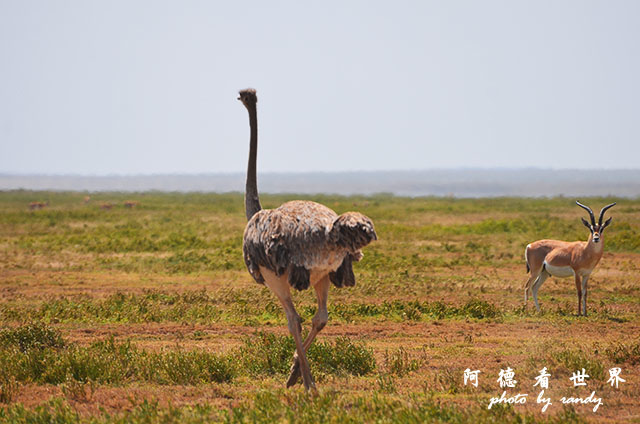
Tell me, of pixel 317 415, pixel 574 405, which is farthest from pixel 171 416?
pixel 574 405

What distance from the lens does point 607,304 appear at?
1463 cm

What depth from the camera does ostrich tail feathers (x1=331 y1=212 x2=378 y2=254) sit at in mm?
6996

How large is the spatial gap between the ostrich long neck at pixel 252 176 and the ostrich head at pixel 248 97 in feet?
0.09

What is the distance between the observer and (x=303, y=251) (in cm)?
741

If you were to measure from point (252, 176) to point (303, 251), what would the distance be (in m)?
1.74

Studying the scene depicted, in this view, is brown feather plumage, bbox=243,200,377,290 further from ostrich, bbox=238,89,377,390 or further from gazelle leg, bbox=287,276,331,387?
gazelle leg, bbox=287,276,331,387

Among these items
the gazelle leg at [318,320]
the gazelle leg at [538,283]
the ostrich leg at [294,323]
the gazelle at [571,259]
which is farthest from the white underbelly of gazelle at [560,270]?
the ostrich leg at [294,323]

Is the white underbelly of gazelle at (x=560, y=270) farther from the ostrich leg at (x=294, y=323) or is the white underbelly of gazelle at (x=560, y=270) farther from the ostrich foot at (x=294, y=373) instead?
the ostrich leg at (x=294, y=323)

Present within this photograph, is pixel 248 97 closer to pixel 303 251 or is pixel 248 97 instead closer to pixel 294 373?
pixel 303 251

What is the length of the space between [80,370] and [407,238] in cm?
2095

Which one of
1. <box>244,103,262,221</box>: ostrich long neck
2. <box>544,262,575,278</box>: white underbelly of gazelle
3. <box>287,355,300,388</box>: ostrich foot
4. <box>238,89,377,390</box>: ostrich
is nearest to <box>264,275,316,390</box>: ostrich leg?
<box>238,89,377,390</box>: ostrich

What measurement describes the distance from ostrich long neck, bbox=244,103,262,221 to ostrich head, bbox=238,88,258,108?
0.03 meters

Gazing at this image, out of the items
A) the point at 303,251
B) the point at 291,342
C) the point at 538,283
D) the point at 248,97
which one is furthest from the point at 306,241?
the point at 538,283

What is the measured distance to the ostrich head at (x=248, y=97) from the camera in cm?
909
